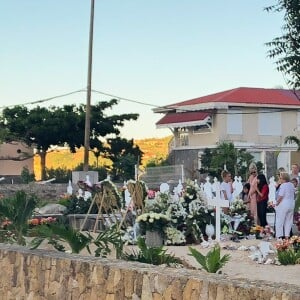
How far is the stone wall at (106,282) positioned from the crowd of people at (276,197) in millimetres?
7132

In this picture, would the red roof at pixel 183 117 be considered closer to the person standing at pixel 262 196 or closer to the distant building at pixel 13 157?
the distant building at pixel 13 157

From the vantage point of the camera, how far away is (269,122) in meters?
49.9

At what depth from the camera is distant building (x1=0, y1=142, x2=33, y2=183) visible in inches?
2021

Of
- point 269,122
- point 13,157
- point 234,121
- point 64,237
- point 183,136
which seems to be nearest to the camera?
point 64,237

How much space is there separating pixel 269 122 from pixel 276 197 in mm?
34013

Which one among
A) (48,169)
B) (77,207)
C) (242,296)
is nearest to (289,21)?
(242,296)

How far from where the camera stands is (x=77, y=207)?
70.9 feet

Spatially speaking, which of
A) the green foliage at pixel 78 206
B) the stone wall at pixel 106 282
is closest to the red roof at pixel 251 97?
the green foliage at pixel 78 206

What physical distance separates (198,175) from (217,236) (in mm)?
25770

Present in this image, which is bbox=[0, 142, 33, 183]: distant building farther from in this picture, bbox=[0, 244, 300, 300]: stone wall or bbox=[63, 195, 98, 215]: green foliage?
bbox=[0, 244, 300, 300]: stone wall

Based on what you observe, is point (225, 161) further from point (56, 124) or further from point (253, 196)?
point (253, 196)

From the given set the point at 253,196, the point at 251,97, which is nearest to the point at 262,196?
the point at 253,196

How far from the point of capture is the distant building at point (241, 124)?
48000 mm

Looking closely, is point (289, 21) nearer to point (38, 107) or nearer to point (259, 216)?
point (259, 216)
